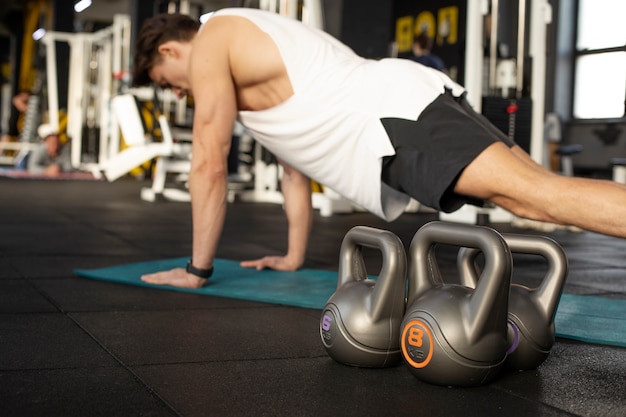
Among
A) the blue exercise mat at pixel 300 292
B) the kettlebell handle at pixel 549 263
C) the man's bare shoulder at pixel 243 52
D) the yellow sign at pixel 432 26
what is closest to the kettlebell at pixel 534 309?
the kettlebell handle at pixel 549 263

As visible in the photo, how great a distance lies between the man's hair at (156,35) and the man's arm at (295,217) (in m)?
0.58

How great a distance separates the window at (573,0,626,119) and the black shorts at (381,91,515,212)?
9.70 metres

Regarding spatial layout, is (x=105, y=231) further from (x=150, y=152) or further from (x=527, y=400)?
(x=527, y=400)

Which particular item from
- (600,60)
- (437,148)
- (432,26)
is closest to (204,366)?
(437,148)

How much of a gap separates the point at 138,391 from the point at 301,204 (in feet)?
4.92

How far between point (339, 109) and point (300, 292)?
0.54 m

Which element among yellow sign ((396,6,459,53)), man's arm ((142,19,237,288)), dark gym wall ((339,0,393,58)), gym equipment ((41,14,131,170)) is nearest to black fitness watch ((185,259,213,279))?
man's arm ((142,19,237,288))

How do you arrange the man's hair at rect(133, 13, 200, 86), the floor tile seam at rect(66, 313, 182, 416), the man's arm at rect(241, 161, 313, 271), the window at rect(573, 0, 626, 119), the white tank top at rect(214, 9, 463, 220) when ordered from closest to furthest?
the floor tile seam at rect(66, 313, 182, 416) < the white tank top at rect(214, 9, 463, 220) < the man's hair at rect(133, 13, 200, 86) < the man's arm at rect(241, 161, 313, 271) < the window at rect(573, 0, 626, 119)

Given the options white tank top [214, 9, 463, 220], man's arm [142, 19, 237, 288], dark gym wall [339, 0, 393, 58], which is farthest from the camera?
dark gym wall [339, 0, 393, 58]

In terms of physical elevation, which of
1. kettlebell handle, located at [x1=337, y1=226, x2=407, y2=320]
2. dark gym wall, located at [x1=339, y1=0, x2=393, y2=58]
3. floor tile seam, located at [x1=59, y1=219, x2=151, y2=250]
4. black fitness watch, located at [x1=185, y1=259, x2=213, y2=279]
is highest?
dark gym wall, located at [x1=339, y1=0, x2=393, y2=58]

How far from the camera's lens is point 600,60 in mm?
11297

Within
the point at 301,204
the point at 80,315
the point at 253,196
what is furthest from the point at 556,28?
the point at 80,315

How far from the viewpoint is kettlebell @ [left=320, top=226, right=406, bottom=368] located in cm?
139

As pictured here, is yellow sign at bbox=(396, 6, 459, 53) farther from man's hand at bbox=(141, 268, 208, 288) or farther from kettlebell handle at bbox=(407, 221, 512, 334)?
kettlebell handle at bbox=(407, 221, 512, 334)
